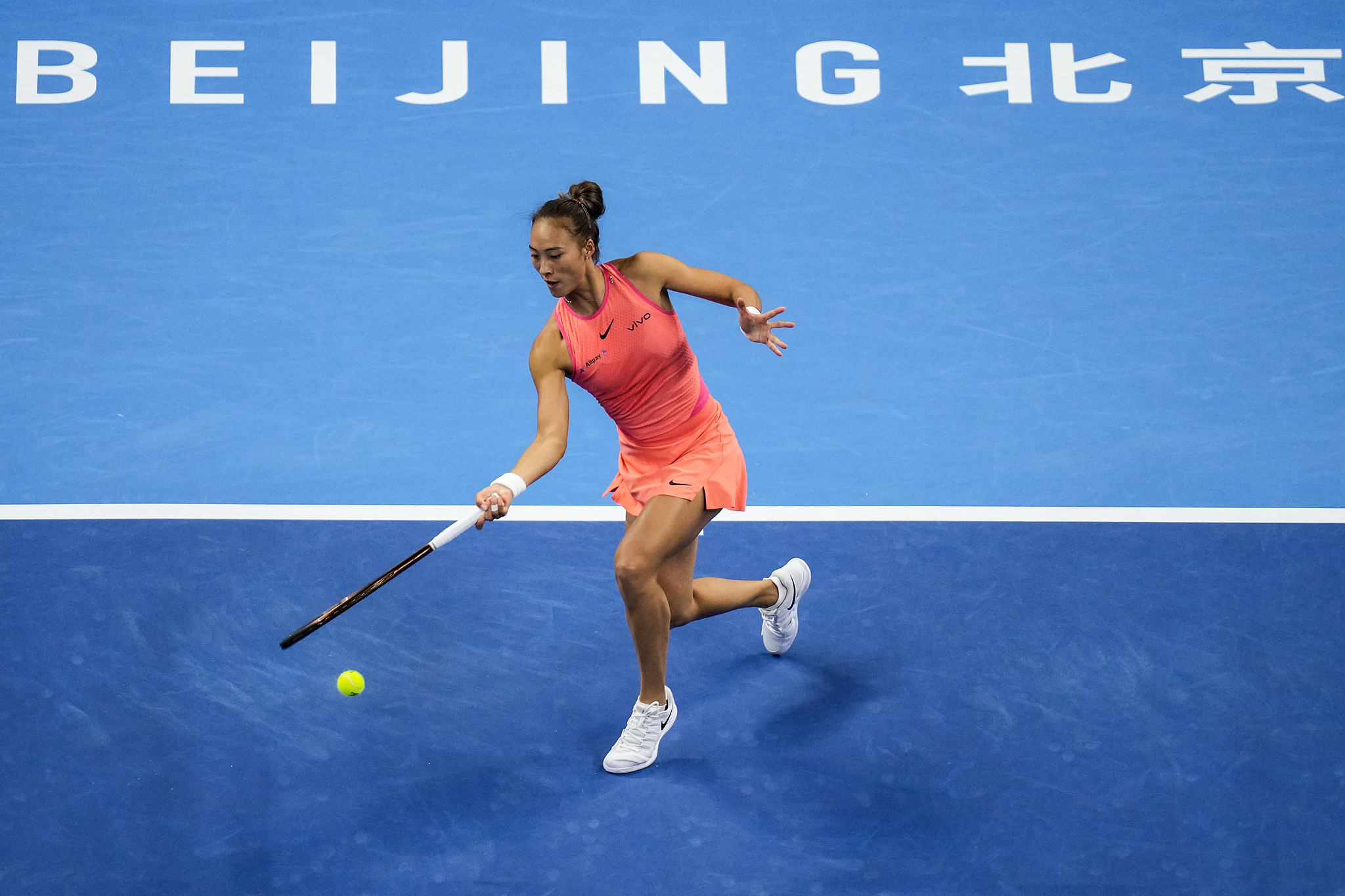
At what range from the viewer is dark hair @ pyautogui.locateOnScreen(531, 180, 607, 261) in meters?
4.12

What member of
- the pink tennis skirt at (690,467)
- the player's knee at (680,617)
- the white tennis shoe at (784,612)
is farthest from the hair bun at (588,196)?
the white tennis shoe at (784,612)

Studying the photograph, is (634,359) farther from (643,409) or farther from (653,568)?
(653,568)

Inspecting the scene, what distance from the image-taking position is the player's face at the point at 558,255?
4094 mm

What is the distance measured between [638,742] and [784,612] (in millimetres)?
819

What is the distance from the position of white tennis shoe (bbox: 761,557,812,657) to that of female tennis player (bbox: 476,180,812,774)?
0.35 meters

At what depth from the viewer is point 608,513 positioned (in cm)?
576

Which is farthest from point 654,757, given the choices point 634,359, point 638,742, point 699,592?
point 634,359

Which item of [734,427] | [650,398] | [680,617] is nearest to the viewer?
[650,398]

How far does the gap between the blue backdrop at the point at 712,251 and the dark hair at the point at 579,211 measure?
6.25ft

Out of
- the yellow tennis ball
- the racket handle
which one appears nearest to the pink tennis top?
the racket handle

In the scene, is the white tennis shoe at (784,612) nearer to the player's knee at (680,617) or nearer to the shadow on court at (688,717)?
the shadow on court at (688,717)

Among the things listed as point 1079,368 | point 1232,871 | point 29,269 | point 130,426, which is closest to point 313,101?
point 29,269

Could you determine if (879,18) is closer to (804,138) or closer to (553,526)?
(804,138)

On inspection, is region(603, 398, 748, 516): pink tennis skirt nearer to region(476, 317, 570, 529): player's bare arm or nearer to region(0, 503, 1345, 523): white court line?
region(476, 317, 570, 529): player's bare arm
